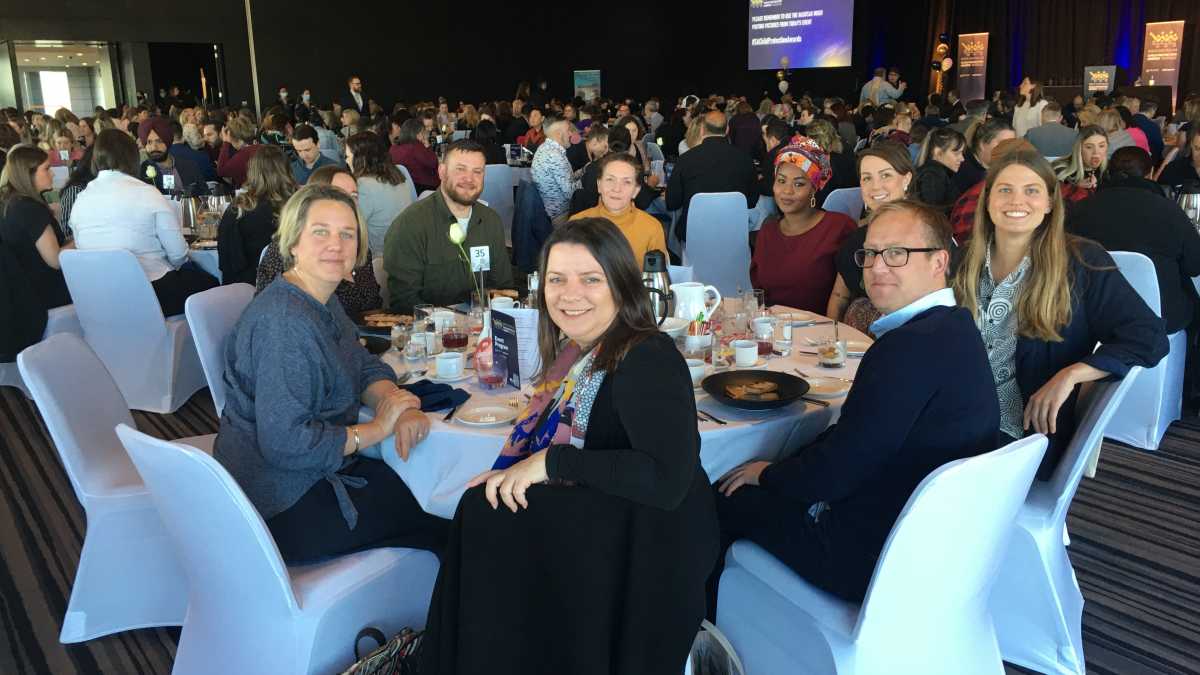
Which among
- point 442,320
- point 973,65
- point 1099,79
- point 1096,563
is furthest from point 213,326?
point 973,65

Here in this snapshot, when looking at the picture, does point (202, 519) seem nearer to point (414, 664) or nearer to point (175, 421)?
point (414, 664)

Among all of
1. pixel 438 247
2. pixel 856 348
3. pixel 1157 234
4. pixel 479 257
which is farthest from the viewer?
pixel 438 247

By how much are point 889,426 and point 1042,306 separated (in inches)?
44.8

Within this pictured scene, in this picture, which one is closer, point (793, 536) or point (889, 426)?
point (889, 426)

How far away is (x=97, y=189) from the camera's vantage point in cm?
480

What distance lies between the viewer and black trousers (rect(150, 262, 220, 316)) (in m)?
4.87

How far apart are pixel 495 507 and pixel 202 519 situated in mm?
703

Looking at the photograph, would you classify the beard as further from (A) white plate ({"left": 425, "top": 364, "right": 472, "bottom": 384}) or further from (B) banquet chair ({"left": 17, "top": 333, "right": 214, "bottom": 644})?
(B) banquet chair ({"left": 17, "top": 333, "right": 214, "bottom": 644})

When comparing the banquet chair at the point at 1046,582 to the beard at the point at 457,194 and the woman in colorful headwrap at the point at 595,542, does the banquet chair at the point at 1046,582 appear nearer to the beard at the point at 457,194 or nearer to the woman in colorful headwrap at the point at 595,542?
the woman in colorful headwrap at the point at 595,542

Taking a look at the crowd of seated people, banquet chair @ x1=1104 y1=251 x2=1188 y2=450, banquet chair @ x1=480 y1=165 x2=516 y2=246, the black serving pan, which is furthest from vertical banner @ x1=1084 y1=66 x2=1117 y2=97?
the black serving pan

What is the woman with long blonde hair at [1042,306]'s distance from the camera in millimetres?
2664

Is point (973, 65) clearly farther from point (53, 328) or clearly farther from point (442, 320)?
point (442, 320)

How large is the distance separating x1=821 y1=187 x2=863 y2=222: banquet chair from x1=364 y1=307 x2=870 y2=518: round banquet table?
3.27m

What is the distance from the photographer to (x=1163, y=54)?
15.7m
